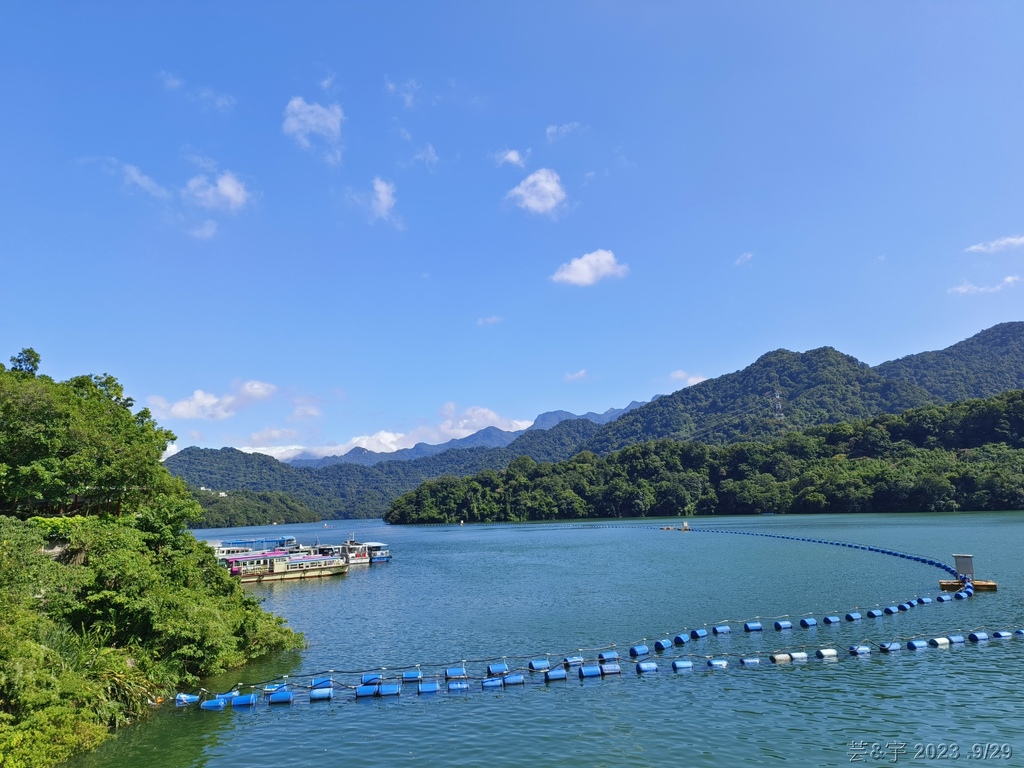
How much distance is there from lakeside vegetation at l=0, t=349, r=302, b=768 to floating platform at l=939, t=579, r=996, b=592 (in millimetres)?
42017

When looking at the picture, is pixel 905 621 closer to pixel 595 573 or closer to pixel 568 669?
pixel 568 669

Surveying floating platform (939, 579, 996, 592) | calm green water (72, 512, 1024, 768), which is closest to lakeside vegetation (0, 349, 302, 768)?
calm green water (72, 512, 1024, 768)

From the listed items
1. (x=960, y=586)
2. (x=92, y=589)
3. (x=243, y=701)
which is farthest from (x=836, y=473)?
(x=92, y=589)

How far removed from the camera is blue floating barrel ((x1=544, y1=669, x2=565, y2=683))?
2769cm

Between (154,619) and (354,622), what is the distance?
19.7 metres

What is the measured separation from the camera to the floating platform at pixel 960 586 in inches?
1667

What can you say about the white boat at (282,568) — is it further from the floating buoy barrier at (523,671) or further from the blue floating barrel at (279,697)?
the blue floating barrel at (279,697)

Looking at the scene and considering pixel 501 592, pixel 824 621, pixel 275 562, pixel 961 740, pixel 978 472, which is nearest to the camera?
pixel 961 740

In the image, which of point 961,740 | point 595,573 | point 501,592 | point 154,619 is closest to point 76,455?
point 154,619

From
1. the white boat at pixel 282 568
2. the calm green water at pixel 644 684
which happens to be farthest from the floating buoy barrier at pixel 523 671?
the white boat at pixel 282 568

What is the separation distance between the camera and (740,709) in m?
23.3

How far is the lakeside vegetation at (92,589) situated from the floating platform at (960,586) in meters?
42.0

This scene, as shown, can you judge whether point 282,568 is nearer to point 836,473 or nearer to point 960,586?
point 960,586

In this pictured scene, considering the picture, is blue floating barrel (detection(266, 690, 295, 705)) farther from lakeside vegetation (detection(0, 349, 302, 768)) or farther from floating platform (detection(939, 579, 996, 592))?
floating platform (detection(939, 579, 996, 592))
